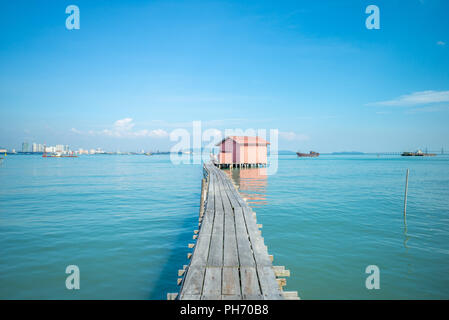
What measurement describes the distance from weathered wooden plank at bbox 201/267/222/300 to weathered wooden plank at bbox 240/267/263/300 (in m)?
0.38

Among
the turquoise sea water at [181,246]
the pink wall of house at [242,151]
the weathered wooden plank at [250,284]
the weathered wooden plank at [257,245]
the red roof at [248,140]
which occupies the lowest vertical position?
the turquoise sea water at [181,246]

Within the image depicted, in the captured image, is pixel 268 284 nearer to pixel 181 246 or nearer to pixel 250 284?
pixel 250 284

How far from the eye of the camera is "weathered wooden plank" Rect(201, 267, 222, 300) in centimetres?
348

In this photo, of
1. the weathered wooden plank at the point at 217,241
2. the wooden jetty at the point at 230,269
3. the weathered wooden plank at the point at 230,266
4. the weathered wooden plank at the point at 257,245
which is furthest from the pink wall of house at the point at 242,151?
the wooden jetty at the point at 230,269

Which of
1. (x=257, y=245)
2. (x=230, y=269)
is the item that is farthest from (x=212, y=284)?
(x=257, y=245)

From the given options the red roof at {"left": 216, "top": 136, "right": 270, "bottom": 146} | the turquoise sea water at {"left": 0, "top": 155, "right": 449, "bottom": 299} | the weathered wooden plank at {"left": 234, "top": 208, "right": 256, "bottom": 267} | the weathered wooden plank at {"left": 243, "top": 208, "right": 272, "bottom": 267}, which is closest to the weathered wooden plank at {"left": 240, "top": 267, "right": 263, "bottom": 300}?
the weathered wooden plank at {"left": 234, "top": 208, "right": 256, "bottom": 267}

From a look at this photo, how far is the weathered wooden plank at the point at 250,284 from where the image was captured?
11.4 ft

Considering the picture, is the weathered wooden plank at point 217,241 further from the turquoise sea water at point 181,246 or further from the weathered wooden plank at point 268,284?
the turquoise sea water at point 181,246

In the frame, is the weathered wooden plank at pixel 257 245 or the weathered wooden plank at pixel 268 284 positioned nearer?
the weathered wooden plank at pixel 268 284

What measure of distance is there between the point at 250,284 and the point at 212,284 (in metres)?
0.60

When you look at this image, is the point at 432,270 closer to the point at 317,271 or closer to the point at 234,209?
the point at 317,271

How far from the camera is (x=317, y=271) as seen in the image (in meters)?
7.07
